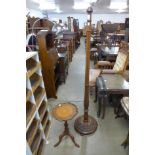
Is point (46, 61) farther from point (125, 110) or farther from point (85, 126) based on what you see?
point (125, 110)

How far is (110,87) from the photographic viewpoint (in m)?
2.75

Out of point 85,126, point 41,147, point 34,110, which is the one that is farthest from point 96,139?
point 34,110

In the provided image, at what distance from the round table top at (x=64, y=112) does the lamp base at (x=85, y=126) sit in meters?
0.40

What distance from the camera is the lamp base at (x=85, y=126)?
8.21ft

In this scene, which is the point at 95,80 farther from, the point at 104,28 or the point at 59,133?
the point at 104,28

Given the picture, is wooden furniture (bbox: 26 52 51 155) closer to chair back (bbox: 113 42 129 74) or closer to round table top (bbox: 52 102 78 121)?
round table top (bbox: 52 102 78 121)

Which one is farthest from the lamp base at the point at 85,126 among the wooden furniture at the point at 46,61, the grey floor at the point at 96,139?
the wooden furniture at the point at 46,61

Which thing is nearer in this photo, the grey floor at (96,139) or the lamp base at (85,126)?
the grey floor at (96,139)

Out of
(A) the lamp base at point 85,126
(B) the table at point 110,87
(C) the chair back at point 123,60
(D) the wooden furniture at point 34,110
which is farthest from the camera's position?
(C) the chair back at point 123,60

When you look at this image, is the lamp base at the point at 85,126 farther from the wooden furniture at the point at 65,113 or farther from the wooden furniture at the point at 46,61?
the wooden furniture at the point at 46,61

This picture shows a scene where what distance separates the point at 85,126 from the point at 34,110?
90 cm

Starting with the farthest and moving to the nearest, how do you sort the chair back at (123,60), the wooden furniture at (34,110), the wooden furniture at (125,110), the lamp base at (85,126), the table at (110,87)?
1. the chair back at (123,60)
2. the table at (110,87)
3. the lamp base at (85,126)
4. the wooden furniture at (125,110)
5. the wooden furniture at (34,110)
